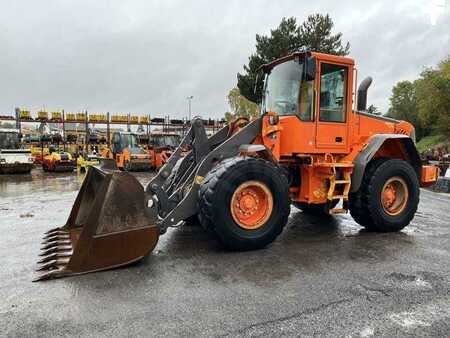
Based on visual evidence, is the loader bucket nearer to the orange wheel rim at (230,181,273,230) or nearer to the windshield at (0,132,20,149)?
the orange wheel rim at (230,181,273,230)

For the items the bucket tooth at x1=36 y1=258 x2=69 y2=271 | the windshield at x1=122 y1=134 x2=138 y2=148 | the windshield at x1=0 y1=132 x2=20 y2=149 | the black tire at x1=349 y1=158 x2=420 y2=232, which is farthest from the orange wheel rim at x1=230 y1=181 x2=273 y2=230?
the windshield at x1=0 y1=132 x2=20 y2=149

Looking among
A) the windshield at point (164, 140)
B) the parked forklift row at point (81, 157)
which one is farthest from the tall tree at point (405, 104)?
the parked forklift row at point (81, 157)

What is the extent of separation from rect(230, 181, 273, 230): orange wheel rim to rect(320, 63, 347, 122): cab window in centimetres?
163

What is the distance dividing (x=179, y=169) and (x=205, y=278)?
2.35 meters

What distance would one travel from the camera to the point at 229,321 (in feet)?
9.57

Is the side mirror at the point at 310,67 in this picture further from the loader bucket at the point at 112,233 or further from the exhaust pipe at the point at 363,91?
the loader bucket at the point at 112,233

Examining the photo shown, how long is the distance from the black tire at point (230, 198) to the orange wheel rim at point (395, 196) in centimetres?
214

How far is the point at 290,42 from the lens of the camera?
2733 cm

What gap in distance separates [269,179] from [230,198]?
63 centimetres

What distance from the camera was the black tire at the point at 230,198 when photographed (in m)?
4.32

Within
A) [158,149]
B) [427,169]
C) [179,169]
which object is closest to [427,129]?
[158,149]

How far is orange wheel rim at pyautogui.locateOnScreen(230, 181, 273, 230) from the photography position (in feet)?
15.1

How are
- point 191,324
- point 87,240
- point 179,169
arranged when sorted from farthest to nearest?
1. point 179,169
2. point 87,240
3. point 191,324

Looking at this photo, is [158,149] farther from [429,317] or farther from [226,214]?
[429,317]
